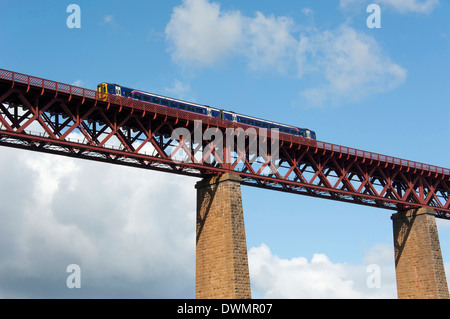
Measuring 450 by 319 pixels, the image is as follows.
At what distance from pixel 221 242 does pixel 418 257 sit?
28.5 meters

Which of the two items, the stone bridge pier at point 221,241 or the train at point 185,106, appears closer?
the stone bridge pier at point 221,241

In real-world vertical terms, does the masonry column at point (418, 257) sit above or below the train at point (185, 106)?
below

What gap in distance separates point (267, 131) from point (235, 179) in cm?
783

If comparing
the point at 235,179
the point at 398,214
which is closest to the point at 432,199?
the point at 398,214

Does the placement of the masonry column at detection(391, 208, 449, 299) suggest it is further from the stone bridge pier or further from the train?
the stone bridge pier

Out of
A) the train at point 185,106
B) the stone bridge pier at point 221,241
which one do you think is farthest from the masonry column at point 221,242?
the train at point 185,106

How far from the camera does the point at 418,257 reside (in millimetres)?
70750

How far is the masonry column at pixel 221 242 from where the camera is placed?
51.1m

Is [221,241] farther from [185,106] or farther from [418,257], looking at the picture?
[418,257]

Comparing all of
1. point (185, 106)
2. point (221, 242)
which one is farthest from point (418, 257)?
point (185, 106)

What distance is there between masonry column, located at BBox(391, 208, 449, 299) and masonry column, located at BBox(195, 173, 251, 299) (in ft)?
87.9

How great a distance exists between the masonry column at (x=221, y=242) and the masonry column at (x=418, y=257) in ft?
87.9

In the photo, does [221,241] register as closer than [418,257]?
Yes

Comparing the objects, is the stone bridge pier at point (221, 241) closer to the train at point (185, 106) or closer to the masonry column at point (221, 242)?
the masonry column at point (221, 242)
